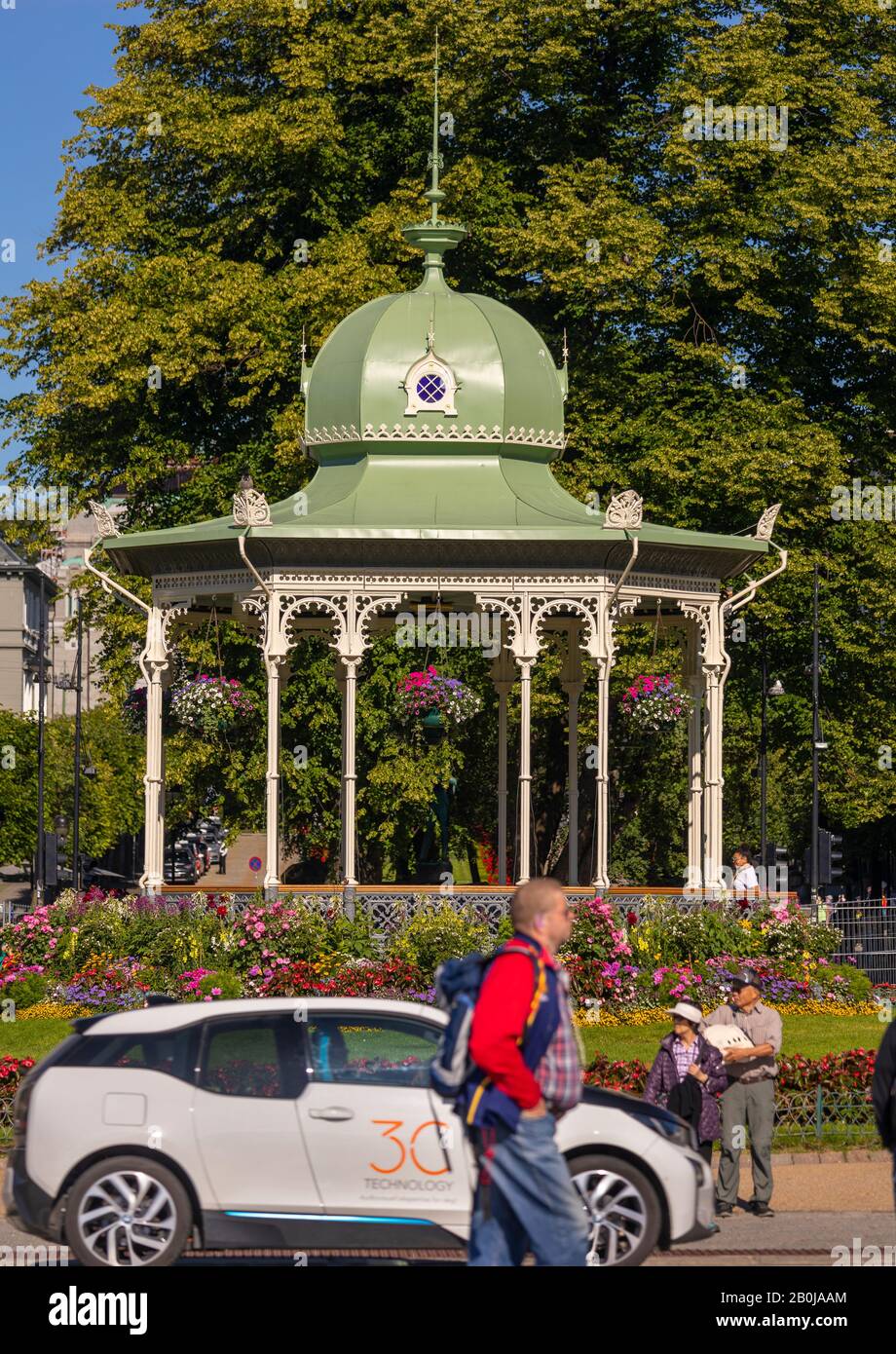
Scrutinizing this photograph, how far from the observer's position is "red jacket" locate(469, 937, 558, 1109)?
949 centimetres

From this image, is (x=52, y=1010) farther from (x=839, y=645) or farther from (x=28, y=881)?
(x=28, y=881)

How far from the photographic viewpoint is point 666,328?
42594 mm

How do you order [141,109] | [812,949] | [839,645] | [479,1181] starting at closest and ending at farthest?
[479,1181] < [812,949] < [839,645] < [141,109]

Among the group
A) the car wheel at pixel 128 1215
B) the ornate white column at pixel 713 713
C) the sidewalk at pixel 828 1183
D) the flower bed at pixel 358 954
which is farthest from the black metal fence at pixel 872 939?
the car wheel at pixel 128 1215

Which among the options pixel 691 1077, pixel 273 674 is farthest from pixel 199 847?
pixel 691 1077

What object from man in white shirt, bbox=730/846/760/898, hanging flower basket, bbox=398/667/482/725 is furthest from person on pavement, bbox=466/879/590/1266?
hanging flower basket, bbox=398/667/482/725

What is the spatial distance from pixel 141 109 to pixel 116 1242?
33.3m

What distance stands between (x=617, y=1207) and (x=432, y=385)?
662 inches

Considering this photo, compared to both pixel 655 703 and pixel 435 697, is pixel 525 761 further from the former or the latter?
pixel 435 697

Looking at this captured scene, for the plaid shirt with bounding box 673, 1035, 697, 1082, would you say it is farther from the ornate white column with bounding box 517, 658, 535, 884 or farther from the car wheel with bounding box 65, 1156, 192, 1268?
the ornate white column with bounding box 517, 658, 535, 884

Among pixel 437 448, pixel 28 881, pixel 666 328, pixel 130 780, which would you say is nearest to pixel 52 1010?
pixel 437 448

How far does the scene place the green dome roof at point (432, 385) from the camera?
2839cm

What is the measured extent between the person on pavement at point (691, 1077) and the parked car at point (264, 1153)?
2.52 metres

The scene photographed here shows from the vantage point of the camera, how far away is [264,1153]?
12844 millimetres
